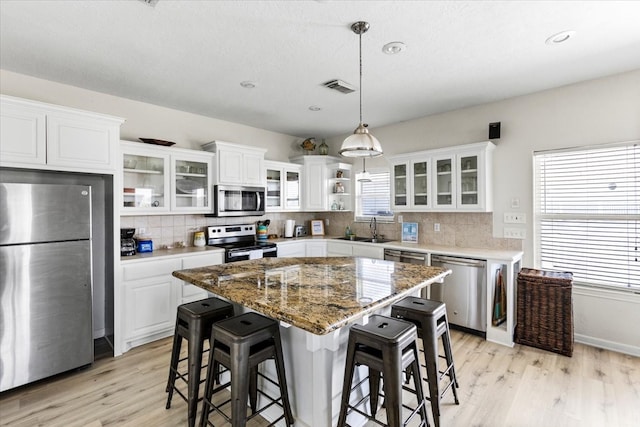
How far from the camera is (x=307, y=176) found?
5.12 meters

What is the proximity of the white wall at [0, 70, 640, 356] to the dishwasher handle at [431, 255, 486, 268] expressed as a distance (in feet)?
2.08

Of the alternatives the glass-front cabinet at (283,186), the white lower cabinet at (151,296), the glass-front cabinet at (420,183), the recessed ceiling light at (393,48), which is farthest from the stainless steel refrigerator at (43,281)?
the glass-front cabinet at (420,183)

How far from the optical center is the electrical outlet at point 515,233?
3535 mm

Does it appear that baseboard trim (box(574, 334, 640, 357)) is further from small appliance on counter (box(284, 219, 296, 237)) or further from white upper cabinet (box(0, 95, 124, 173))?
white upper cabinet (box(0, 95, 124, 173))

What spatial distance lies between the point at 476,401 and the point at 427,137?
3.14 metres

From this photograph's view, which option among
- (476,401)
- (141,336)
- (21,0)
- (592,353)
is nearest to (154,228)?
(141,336)

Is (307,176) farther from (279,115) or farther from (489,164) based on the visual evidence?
(489,164)

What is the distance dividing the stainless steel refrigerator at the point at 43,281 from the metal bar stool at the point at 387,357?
232 cm

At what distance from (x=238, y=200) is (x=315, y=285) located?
8.55 feet

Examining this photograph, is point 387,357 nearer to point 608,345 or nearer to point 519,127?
point 608,345

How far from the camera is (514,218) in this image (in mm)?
3590

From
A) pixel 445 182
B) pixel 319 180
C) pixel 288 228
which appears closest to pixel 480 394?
pixel 445 182

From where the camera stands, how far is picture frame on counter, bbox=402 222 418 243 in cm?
432

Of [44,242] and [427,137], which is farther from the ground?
[427,137]
